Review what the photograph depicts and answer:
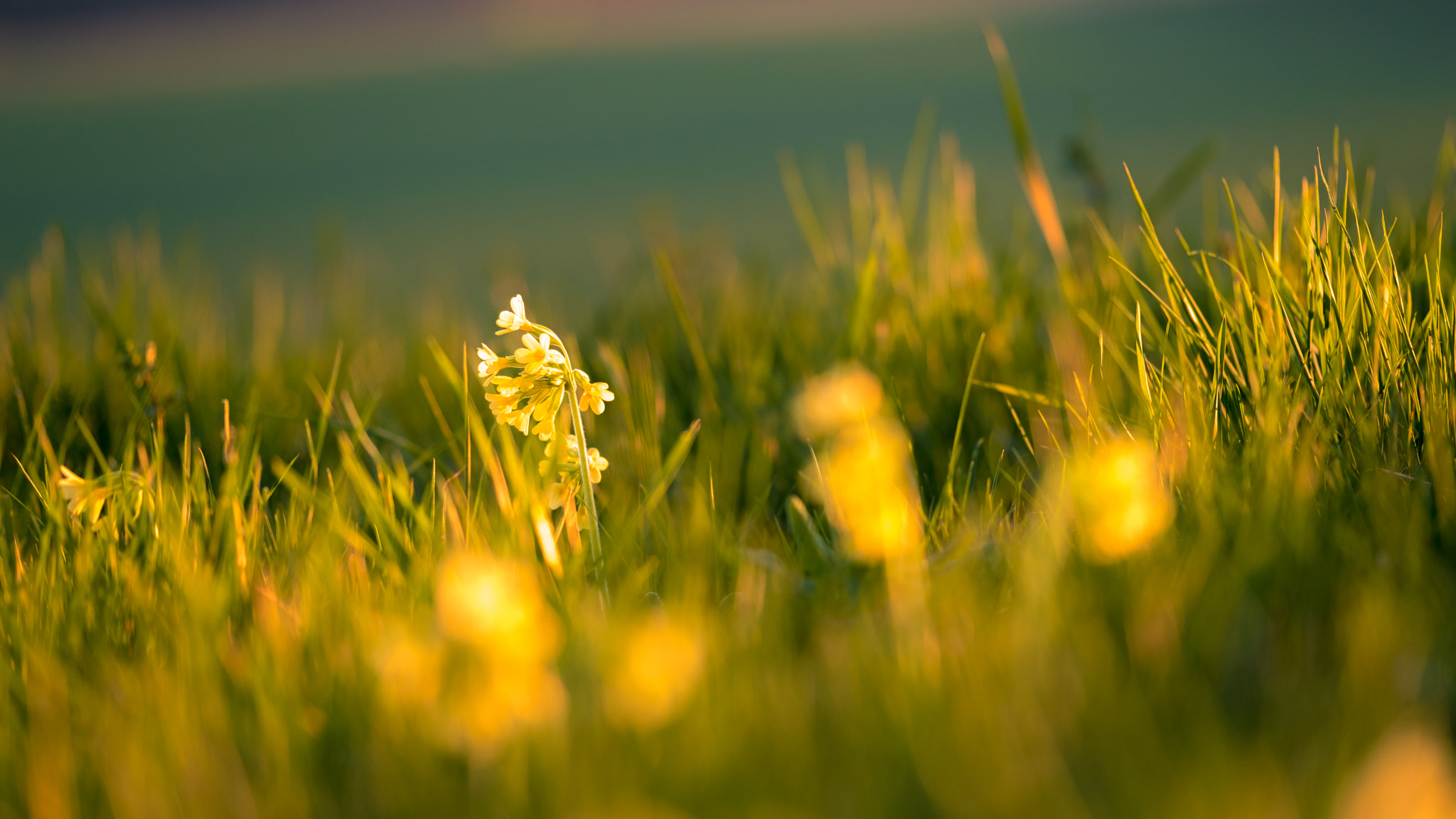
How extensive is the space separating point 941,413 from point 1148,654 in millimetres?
1128

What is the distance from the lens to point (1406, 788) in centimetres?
71

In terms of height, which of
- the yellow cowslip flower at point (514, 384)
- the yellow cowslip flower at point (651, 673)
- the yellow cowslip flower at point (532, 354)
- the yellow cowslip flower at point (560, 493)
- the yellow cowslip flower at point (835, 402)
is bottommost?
the yellow cowslip flower at point (651, 673)

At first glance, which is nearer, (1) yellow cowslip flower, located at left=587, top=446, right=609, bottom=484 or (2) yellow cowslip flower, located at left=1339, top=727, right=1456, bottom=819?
(2) yellow cowslip flower, located at left=1339, top=727, right=1456, bottom=819

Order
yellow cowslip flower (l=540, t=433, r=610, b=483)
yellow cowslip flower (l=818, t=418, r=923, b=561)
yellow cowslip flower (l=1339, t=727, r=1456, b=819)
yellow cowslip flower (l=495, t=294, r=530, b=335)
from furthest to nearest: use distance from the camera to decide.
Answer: yellow cowslip flower (l=540, t=433, r=610, b=483) < yellow cowslip flower (l=495, t=294, r=530, b=335) < yellow cowslip flower (l=818, t=418, r=923, b=561) < yellow cowslip flower (l=1339, t=727, r=1456, b=819)

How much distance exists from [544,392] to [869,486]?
2.02 ft

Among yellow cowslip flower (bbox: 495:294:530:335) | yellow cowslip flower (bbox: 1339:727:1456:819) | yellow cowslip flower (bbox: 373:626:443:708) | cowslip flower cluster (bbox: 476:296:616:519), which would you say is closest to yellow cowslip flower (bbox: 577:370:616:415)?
cowslip flower cluster (bbox: 476:296:616:519)

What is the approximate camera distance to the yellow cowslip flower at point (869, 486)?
0.89 metres

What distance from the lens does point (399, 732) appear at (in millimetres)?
923

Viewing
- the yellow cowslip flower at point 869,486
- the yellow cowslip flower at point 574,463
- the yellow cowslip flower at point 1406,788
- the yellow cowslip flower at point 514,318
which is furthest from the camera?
the yellow cowslip flower at point 574,463

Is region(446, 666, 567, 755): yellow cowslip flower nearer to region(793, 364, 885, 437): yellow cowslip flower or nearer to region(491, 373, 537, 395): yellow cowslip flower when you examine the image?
region(793, 364, 885, 437): yellow cowslip flower

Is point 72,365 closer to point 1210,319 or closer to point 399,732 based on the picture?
point 399,732

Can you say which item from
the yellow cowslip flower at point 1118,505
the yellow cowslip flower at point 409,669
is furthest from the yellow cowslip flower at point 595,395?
the yellow cowslip flower at point 1118,505

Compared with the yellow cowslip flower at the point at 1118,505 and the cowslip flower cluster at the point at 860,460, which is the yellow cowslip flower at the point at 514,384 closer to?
the cowslip flower cluster at the point at 860,460

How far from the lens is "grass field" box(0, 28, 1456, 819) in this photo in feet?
2.72
